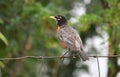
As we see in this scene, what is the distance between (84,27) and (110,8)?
3.02 feet

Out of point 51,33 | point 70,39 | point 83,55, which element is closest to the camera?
point 83,55

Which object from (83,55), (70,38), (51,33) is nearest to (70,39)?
(70,38)

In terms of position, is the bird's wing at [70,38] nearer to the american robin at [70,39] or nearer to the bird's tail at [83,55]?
the american robin at [70,39]

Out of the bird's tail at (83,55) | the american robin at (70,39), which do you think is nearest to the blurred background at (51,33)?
the american robin at (70,39)

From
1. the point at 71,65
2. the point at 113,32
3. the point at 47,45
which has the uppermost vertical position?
the point at 113,32

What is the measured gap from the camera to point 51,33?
11953 mm

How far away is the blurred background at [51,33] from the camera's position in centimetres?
1035

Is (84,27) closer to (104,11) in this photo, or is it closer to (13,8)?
(104,11)

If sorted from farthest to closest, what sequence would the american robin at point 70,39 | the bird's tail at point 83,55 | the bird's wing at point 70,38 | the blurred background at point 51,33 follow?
the blurred background at point 51,33 → the bird's wing at point 70,38 → the american robin at point 70,39 → the bird's tail at point 83,55

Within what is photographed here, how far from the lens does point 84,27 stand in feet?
35.8

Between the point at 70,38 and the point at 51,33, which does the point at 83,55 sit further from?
the point at 51,33

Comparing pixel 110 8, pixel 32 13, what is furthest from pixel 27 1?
pixel 110 8

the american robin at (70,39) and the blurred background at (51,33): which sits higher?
the american robin at (70,39)

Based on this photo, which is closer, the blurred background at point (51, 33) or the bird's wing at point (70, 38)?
the bird's wing at point (70, 38)
